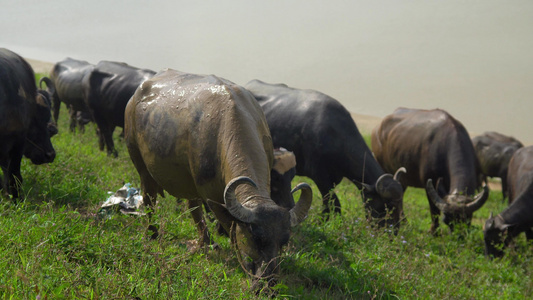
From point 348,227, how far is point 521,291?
7.96 ft

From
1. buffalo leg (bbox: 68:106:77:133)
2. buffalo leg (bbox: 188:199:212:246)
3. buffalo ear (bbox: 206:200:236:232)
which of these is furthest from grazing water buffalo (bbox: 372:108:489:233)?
buffalo leg (bbox: 68:106:77:133)

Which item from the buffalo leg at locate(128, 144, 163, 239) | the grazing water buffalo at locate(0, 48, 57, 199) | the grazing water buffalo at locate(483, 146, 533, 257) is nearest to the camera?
the grazing water buffalo at locate(0, 48, 57, 199)

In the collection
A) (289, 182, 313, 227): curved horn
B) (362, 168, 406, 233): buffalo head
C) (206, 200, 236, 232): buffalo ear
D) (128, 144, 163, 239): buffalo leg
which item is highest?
(289, 182, 313, 227): curved horn

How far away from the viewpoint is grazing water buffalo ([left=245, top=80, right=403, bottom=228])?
8.48 metres

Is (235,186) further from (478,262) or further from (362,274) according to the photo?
(478,262)

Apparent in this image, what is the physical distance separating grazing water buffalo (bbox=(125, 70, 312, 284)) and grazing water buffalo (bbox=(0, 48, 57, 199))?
3.86 ft

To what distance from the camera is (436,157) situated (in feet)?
34.8

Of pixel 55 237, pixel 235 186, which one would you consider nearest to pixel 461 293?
pixel 235 186

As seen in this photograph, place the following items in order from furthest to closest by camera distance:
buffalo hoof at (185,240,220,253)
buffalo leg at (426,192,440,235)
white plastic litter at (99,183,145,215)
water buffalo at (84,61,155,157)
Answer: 1. water buffalo at (84,61,155,157)
2. buffalo leg at (426,192,440,235)
3. white plastic litter at (99,183,145,215)
4. buffalo hoof at (185,240,220,253)

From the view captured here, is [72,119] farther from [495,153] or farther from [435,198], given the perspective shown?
[495,153]

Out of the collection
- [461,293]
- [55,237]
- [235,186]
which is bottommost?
[461,293]

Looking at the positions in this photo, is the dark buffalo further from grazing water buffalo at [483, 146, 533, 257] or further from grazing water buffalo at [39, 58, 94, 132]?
grazing water buffalo at [39, 58, 94, 132]

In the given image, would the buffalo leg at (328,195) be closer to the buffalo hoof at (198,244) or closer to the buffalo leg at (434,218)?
the buffalo leg at (434,218)

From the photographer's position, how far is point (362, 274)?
5.88 meters
